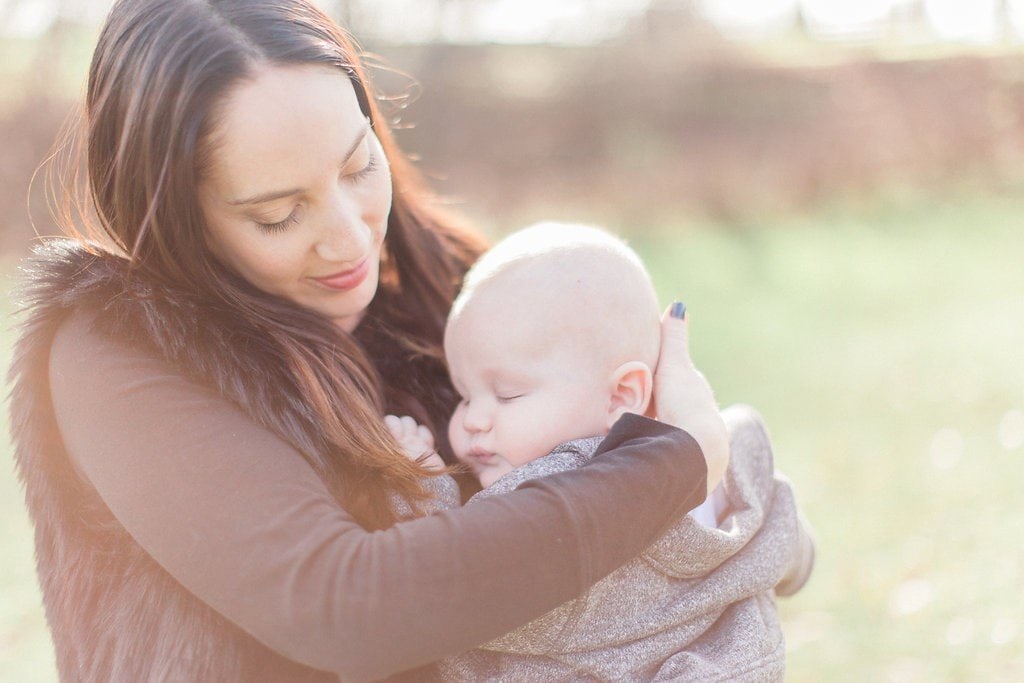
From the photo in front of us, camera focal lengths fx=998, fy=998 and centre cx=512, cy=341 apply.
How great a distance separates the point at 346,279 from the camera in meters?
1.89

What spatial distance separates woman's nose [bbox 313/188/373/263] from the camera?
5.81 feet

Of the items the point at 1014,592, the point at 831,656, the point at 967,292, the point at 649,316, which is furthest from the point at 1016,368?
the point at 649,316

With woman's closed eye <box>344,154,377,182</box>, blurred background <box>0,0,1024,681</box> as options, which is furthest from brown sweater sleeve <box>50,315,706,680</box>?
blurred background <box>0,0,1024,681</box>

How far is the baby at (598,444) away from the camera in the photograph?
5.34 feet

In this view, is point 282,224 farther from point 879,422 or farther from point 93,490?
point 879,422

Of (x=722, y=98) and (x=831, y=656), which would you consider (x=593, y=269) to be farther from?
(x=722, y=98)

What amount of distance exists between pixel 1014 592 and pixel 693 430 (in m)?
2.90

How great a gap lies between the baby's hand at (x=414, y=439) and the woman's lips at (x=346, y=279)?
0.86 feet

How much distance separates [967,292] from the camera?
9.01 m

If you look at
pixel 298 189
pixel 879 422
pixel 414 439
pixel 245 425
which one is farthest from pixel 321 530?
pixel 879 422

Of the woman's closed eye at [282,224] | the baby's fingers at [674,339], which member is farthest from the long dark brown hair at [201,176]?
the baby's fingers at [674,339]

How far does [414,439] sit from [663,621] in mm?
541

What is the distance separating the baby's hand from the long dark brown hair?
0.05m

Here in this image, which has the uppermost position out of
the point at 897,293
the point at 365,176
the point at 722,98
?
the point at 365,176
